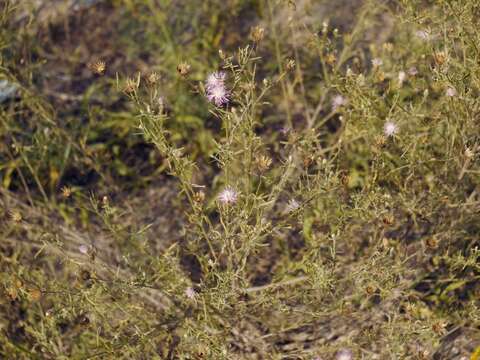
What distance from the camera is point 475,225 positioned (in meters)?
2.17

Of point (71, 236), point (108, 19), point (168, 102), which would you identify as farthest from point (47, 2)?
point (71, 236)

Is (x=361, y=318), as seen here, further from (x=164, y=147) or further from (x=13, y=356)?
(x=13, y=356)

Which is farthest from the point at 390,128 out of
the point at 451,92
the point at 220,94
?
the point at 220,94

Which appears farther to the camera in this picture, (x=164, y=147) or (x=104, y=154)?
(x=104, y=154)

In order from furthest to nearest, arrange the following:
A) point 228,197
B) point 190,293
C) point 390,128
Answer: point 390,128 < point 190,293 < point 228,197

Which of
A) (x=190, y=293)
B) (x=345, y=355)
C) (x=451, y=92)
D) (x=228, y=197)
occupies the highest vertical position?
(x=451, y=92)

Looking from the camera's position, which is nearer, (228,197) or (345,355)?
(228,197)

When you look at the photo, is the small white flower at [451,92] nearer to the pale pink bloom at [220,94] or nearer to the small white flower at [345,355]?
the pale pink bloom at [220,94]

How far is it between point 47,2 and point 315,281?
104 inches

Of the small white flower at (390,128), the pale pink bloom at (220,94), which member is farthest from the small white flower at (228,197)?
the small white flower at (390,128)

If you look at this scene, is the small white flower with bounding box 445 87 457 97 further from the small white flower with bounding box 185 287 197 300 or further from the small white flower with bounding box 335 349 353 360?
the small white flower with bounding box 185 287 197 300

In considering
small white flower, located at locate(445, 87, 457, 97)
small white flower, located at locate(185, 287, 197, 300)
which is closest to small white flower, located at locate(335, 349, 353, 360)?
small white flower, located at locate(185, 287, 197, 300)

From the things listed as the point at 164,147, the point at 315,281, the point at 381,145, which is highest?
the point at 164,147

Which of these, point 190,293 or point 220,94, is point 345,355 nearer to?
point 190,293
